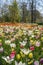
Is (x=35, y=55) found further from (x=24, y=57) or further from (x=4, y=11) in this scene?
(x=4, y=11)

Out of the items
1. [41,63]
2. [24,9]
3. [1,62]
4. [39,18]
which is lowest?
[39,18]

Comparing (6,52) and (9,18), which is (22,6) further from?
(6,52)

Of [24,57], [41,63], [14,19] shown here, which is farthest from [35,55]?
[14,19]

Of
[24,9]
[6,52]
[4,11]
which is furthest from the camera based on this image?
[24,9]

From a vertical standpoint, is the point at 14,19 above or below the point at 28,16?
above

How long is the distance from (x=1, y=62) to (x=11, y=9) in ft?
97.5

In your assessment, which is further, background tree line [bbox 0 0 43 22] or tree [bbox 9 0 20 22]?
background tree line [bbox 0 0 43 22]

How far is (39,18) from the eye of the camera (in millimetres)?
47438

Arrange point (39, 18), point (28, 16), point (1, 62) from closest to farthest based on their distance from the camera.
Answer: point (1, 62), point (28, 16), point (39, 18)

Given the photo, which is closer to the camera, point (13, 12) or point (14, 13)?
point (14, 13)

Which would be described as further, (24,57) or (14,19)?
(14,19)

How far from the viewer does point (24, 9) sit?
3938 centimetres

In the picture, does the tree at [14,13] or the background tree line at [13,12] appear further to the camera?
the background tree line at [13,12]

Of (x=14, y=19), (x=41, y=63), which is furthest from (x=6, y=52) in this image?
(x=14, y=19)
